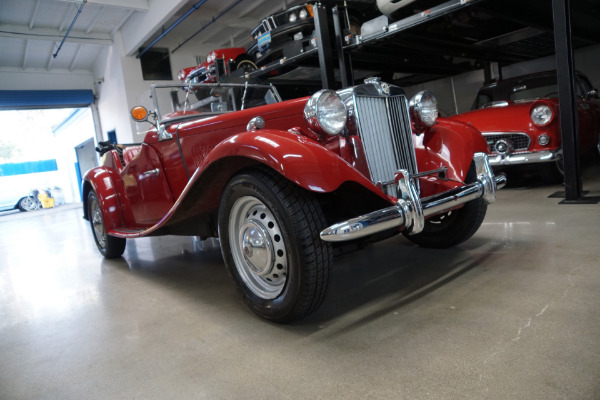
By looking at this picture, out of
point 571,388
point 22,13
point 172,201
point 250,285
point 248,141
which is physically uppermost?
point 22,13

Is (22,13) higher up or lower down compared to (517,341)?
higher up

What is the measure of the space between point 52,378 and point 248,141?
1.31 metres

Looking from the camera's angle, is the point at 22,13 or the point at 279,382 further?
the point at 22,13

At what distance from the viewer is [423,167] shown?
2.44 metres

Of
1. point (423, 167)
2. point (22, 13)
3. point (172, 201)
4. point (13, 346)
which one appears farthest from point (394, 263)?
point (22, 13)

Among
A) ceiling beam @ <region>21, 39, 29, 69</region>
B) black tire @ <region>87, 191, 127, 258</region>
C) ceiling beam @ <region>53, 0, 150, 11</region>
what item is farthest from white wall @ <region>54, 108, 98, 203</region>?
black tire @ <region>87, 191, 127, 258</region>

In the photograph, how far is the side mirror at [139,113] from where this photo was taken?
2.86 metres

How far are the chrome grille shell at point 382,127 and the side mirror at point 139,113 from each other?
161 cm

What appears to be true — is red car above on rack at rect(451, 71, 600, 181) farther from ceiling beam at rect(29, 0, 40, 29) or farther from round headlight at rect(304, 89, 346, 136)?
ceiling beam at rect(29, 0, 40, 29)

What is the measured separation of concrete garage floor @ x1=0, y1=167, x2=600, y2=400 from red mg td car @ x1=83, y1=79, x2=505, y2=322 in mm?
250

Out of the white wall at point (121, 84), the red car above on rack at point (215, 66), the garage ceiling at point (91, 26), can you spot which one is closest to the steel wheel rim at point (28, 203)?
the white wall at point (121, 84)

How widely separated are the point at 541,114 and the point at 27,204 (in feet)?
58.2

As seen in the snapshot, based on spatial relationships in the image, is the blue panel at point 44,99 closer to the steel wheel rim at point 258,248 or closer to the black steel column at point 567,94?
the steel wheel rim at point 258,248

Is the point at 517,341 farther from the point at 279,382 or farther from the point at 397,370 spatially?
the point at 279,382
